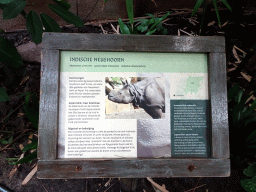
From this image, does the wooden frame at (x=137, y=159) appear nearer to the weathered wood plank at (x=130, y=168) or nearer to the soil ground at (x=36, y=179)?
the weathered wood plank at (x=130, y=168)

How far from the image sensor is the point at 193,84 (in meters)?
0.69

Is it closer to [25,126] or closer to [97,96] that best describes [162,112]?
[97,96]

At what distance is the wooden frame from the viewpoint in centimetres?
64

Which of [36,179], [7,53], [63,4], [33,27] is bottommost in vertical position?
[36,179]

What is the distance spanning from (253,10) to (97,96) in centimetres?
113

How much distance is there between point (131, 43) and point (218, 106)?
39cm

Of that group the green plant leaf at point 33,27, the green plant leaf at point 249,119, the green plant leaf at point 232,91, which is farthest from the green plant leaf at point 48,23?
the green plant leaf at point 249,119

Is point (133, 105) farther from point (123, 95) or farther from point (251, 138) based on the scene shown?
point (251, 138)

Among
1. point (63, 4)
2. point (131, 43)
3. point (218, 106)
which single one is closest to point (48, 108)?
point (131, 43)

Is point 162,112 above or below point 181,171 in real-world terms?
above

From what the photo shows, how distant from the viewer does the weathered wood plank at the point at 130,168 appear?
0.64 meters

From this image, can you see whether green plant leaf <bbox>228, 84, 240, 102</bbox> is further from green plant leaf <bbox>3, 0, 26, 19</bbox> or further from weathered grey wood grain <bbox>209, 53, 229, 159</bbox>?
green plant leaf <bbox>3, 0, 26, 19</bbox>

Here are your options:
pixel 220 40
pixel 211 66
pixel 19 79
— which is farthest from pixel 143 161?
pixel 19 79

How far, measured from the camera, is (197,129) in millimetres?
681
